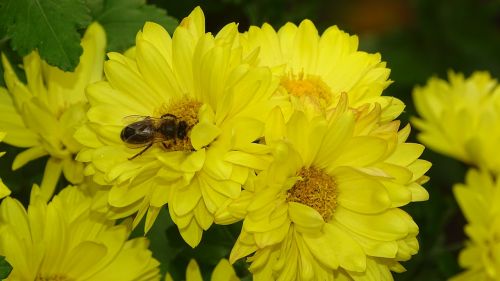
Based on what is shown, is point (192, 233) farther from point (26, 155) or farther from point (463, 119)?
point (463, 119)

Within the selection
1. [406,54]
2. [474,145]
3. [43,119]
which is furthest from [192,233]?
[406,54]

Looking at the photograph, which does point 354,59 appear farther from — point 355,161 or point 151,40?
point 151,40

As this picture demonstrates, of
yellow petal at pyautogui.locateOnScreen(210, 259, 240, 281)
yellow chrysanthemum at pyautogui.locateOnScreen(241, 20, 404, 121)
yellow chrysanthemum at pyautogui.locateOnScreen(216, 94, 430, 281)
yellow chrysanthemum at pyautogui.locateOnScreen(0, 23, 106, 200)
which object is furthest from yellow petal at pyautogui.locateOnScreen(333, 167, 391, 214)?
yellow chrysanthemum at pyautogui.locateOnScreen(0, 23, 106, 200)

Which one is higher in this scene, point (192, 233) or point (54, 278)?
point (192, 233)

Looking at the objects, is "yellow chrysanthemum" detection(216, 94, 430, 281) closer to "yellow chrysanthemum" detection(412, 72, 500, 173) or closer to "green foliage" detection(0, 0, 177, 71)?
"green foliage" detection(0, 0, 177, 71)

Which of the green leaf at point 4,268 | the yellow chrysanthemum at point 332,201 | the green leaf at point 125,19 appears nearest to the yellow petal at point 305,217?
the yellow chrysanthemum at point 332,201

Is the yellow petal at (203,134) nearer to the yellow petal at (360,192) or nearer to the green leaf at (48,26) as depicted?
the yellow petal at (360,192)

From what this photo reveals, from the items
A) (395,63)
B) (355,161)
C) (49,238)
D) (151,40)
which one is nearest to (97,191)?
(49,238)
